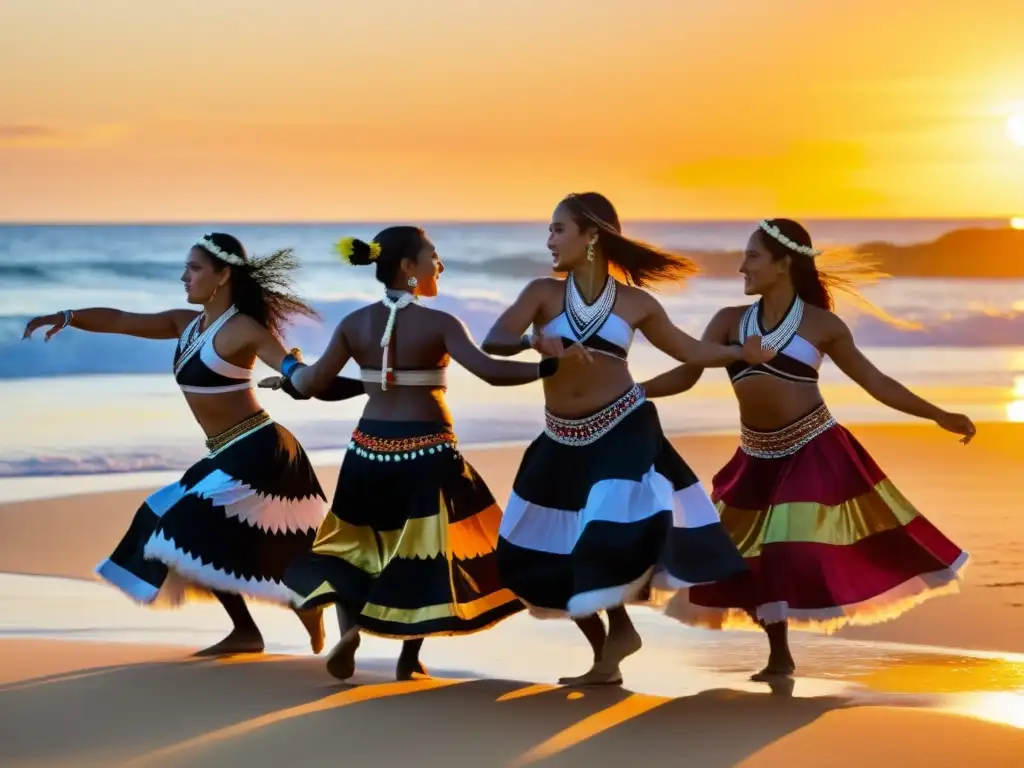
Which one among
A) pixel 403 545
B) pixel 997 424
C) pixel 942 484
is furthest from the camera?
pixel 997 424

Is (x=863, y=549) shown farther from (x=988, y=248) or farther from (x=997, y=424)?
(x=988, y=248)

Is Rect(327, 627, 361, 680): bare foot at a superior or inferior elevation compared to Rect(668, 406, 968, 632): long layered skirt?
inferior

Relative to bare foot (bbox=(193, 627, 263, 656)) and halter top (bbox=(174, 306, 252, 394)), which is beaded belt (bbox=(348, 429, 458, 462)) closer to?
halter top (bbox=(174, 306, 252, 394))

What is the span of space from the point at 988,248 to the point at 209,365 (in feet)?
113

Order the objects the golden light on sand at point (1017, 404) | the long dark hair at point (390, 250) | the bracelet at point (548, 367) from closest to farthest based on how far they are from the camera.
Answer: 1. the bracelet at point (548, 367)
2. the long dark hair at point (390, 250)
3. the golden light on sand at point (1017, 404)

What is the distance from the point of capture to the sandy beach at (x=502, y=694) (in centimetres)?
577

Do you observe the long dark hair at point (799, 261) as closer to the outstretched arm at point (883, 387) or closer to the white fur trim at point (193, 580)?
the outstretched arm at point (883, 387)

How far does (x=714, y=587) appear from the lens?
6926 millimetres

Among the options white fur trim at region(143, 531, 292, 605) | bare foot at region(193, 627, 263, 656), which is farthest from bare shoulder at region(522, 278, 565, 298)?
bare foot at region(193, 627, 263, 656)

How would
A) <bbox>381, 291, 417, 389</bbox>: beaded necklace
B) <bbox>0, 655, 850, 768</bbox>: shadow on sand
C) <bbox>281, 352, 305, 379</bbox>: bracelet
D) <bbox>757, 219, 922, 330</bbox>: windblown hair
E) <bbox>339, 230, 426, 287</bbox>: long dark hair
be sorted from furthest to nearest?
<bbox>757, 219, 922, 330</bbox>: windblown hair, <bbox>281, 352, 305, 379</bbox>: bracelet, <bbox>339, 230, 426, 287</bbox>: long dark hair, <bbox>381, 291, 417, 389</bbox>: beaded necklace, <bbox>0, 655, 850, 768</bbox>: shadow on sand

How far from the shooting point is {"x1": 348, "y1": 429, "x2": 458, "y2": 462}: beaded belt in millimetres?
6660

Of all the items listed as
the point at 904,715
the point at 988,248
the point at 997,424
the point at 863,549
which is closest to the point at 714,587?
the point at 863,549

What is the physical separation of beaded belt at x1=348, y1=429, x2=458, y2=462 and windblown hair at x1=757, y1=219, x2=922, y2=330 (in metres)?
1.54

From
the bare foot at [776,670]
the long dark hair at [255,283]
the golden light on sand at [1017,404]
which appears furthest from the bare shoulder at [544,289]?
the golden light on sand at [1017,404]
